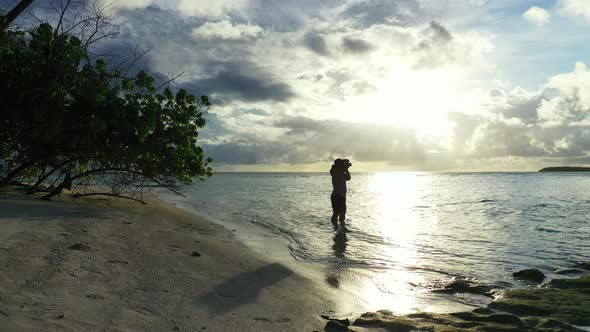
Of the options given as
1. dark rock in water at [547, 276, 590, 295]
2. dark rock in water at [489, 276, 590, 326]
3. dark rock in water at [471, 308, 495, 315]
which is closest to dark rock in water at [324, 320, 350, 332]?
dark rock in water at [471, 308, 495, 315]

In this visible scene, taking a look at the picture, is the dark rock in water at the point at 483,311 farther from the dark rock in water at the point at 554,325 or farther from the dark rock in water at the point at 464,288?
the dark rock in water at the point at 464,288

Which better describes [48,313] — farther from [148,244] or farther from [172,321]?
[148,244]

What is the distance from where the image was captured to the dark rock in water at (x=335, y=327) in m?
4.63

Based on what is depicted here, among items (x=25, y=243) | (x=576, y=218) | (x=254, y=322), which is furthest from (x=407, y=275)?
(x=576, y=218)

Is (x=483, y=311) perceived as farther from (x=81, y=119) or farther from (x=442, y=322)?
(x=81, y=119)

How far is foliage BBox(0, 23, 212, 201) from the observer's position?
39.1 feet

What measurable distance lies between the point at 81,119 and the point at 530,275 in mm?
13070


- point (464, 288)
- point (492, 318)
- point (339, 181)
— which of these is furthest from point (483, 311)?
point (339, 181)

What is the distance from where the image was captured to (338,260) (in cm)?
925

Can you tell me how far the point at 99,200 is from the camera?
15758 mm

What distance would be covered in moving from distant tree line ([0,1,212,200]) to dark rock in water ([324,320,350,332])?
1015 cm

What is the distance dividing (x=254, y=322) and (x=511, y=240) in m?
11.5

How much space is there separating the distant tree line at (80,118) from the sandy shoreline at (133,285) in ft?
15.4

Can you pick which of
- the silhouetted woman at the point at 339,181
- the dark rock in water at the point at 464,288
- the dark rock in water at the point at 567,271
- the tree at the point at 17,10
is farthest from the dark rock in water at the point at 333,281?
the tree at the point at 17,10
